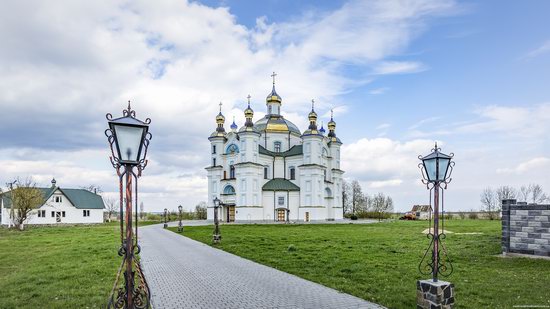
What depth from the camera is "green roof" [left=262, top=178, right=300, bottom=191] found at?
153ft

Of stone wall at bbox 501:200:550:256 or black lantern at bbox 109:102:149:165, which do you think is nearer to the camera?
black lantern at bbox 109:102:149:165

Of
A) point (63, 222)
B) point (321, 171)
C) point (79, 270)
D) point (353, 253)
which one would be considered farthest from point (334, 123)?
point (79, 270)

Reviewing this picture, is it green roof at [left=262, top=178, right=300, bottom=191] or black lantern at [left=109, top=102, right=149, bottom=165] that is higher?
black lantern at [left=109, top=102, right=149, bottom=165]

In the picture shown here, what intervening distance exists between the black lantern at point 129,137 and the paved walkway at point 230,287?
3.72 m

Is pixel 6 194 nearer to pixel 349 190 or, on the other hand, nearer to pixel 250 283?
pixel 250 283

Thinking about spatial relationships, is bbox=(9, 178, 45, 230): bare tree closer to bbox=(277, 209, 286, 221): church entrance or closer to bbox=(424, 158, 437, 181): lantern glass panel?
bbox=(277, 209, 286, 221): church entrance

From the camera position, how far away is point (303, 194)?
153 ft

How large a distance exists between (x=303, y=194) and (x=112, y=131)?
42.3m

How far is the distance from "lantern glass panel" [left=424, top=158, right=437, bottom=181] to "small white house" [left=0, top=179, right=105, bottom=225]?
161 feet

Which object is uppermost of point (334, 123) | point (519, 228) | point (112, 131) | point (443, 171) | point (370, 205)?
point (334, 123)

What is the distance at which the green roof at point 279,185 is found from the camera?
4672 cm

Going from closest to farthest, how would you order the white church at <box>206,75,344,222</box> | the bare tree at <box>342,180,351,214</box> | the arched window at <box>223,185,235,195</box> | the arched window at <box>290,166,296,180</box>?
the white church at <box>206,75,344,222</box> < the arched window at <box>223,185,235,195</box> < the arched window at <box>290,166,296,180</box> < the bare tree at <box>342,180,351,214</box>

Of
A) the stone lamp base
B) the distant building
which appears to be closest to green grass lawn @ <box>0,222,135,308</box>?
the stone lamp base

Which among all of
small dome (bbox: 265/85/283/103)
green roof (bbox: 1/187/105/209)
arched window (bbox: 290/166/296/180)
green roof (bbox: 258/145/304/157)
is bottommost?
green roof (bbox: 1/187/105/209)
